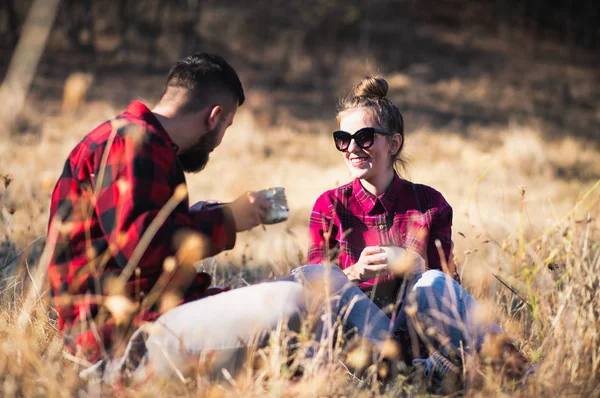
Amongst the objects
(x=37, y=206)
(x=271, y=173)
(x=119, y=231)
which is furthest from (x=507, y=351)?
(x=271, y=173)

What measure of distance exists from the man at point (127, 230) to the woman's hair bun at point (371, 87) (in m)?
1.18

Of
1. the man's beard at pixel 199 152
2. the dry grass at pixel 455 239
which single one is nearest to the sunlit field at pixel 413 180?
the dry grass at pixel 455 239

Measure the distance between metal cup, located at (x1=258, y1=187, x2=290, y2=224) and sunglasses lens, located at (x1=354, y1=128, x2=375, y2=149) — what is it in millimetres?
894

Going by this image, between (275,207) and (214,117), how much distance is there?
46cm

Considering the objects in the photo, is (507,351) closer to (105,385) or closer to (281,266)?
(105,385)

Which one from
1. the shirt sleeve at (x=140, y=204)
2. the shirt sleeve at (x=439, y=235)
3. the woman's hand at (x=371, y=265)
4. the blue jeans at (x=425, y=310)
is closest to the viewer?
the shirt sleeve at (x=140, y=204)

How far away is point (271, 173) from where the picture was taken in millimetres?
8938

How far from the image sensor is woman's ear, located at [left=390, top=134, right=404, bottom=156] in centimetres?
349

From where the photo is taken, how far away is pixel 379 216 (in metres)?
3.39

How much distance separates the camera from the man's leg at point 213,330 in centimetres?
239

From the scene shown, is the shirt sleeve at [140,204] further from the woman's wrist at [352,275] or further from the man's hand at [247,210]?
the woman's wrist at [352,275]

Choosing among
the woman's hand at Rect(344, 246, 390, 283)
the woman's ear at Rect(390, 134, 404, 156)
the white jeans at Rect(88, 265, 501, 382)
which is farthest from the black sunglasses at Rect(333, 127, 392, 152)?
the white jeans at Rect(88, 265, 501, 382)

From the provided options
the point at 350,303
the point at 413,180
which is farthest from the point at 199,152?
the point at 413,180

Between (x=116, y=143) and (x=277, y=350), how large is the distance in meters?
0.91
